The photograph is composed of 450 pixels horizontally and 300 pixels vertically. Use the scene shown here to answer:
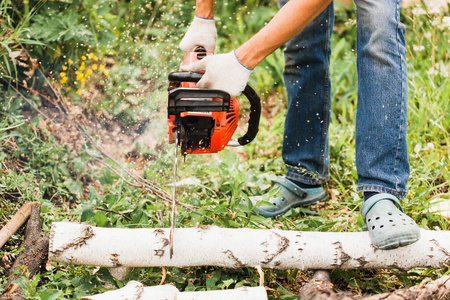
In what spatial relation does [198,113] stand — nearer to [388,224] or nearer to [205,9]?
[205,9]

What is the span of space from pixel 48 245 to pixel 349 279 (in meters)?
1.37

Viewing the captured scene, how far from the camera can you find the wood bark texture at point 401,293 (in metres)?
1.53

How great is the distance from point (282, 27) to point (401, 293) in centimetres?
113

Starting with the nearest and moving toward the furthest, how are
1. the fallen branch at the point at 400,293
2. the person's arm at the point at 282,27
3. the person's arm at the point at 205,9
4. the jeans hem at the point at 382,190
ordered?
the fallen branch at the point at 400,293 < the person's arm at the point at 282,27 < the jeans hem at the point at 382,190 < the person's arm at the point at 205,9

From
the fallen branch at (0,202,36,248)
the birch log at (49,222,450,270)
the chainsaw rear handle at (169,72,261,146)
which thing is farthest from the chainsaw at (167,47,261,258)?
the fallen branch at (0,202,36,248)

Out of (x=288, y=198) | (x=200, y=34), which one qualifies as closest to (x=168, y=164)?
(x=288, y=198)

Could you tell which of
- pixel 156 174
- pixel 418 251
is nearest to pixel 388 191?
pixel 418 251

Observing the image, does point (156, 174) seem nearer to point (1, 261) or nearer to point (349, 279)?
point (1, 261)

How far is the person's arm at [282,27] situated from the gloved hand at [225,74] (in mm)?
31

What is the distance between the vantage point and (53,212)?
86.2 inches

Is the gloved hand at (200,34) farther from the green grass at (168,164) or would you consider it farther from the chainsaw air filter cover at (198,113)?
the green grass at (168,164)

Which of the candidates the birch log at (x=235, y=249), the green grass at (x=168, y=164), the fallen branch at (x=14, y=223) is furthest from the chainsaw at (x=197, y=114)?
the fallen branch at (x=14, y=223)

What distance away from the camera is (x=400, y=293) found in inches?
61.2

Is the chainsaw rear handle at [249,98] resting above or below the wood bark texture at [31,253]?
above
